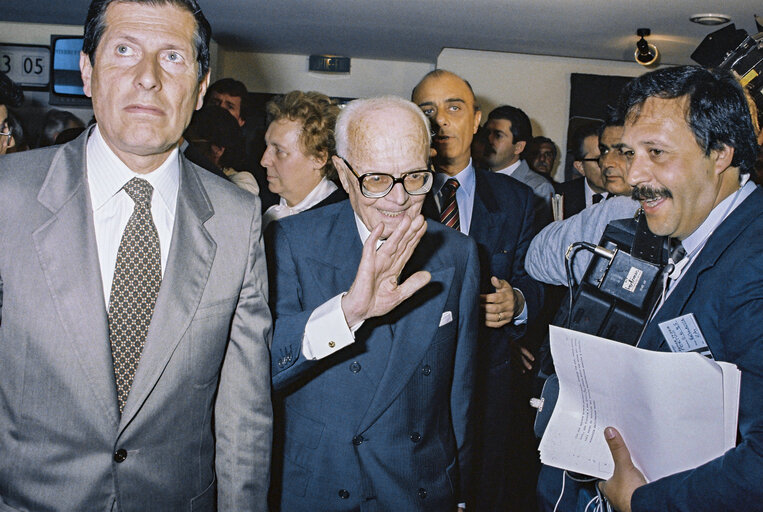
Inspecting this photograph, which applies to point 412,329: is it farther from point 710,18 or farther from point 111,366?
point 710,18

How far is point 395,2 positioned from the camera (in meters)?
5.74

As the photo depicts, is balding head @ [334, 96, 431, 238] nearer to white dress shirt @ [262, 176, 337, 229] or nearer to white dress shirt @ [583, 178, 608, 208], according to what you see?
white dress shirt @ [262, 176, 337, 229]

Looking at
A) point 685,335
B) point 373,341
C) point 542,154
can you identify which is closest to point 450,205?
point 373,341

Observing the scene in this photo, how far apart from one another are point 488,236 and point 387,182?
0.96m

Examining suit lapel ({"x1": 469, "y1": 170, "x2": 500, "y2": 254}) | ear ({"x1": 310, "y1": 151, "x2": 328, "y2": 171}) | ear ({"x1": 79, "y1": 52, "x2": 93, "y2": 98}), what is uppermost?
ear ({"x1": 79, "y1": 52, "x2": 93, "y2": 98})

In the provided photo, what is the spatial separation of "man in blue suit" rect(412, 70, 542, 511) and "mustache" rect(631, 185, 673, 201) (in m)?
0.85

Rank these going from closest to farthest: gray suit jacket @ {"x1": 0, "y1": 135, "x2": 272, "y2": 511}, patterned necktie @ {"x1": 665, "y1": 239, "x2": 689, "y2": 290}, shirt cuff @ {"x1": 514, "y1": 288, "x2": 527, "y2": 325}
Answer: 1. gray suit jacket @ {"x1": 0, "y1": 135, "x2": 272, "y2": 511}
2. patterned necktie @ {"x1": 665, "y1": 239, "x2": 689, "y2": 290}
3. shirt cuff @ {"x1": 514, "y1": 288, "x2": 527, "y2": 325}

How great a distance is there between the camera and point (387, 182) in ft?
5.79

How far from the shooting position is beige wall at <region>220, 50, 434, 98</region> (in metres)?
8.65

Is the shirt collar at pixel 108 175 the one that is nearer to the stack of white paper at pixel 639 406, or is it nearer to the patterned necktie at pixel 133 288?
the patterned necktie at pixel 133 288

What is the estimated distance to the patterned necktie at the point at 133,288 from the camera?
52.3 inches

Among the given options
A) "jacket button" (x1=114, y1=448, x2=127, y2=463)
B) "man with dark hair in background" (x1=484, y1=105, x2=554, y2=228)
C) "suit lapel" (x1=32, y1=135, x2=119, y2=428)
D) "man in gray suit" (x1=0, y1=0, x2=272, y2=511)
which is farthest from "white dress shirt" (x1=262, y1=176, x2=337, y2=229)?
"man with dark hair in background" (x1=484, y1=105, x2=554, y2=228)

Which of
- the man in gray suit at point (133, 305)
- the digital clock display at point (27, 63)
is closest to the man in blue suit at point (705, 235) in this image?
the man in gray suit at point (133, 305)

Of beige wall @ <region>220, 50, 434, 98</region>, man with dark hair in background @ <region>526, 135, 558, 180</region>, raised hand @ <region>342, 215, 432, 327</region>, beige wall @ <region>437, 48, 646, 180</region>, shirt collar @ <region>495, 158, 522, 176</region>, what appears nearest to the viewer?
raised hand @ <region>342, 215, 432, 327</region>
